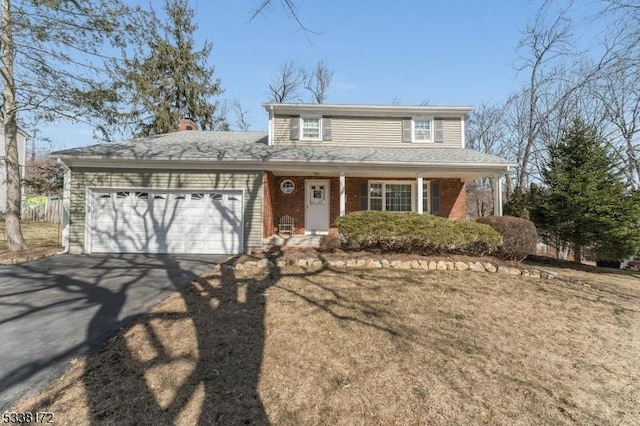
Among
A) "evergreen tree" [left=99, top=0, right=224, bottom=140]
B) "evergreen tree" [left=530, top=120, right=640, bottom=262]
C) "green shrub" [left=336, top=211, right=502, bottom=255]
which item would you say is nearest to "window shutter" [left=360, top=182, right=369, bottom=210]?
"green shrub" [left=336, top=211, right=502, bottom=255]

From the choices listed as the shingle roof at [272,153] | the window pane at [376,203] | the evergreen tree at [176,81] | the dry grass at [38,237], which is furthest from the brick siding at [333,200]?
the evergreen tree at [176,81]

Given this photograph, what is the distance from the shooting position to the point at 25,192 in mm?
21812

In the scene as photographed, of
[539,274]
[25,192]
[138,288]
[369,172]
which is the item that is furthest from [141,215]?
[25,192]

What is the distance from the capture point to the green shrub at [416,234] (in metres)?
7.82

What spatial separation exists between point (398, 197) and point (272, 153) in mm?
5216

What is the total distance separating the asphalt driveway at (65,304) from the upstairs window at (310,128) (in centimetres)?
598

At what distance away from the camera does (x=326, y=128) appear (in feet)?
40.2

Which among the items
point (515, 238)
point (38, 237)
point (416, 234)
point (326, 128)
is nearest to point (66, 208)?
point (38, 237)

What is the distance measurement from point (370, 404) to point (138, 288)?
16.1 ft

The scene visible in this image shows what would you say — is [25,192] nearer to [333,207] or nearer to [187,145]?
[187,145]

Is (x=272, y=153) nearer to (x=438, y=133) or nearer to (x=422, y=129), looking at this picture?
(x=422, y=129)

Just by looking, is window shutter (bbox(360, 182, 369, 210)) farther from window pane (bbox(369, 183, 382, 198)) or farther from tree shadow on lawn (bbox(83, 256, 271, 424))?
tree shadow on lawn (bbox(83, 256, 271, 424))

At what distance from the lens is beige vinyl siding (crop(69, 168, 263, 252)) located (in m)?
9.59

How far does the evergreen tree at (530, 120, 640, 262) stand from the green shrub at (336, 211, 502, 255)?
9.29ft
